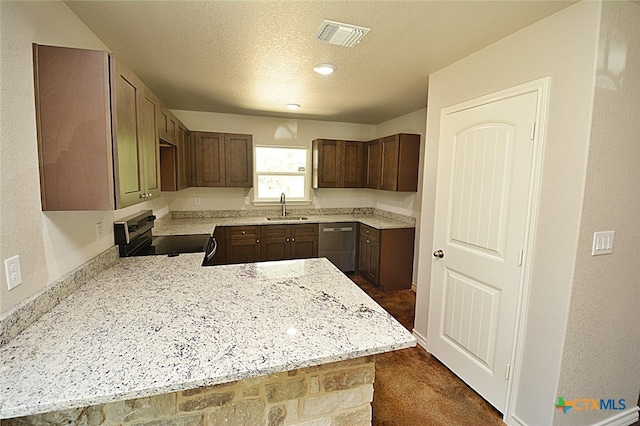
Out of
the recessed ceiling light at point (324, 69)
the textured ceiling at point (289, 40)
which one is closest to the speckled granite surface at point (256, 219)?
the textured ceiling at point (289, 40)

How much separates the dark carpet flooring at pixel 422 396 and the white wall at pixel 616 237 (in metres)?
0.50

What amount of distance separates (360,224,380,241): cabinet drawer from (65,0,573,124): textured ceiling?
5.68ft

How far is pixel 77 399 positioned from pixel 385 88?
10.2ft

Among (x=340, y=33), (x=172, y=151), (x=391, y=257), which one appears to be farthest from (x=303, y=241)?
(x=340, y=33)

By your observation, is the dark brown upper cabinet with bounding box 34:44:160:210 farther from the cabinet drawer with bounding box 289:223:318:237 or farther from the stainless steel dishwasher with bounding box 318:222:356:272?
the stainless steel dishwasher with bounding box 318:222:356:272

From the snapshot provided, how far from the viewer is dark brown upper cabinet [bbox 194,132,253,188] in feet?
13.2

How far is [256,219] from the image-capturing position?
174 inches

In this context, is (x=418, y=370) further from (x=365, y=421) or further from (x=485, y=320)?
(x=365, y=421)

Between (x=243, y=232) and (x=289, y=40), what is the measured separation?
8.71ft

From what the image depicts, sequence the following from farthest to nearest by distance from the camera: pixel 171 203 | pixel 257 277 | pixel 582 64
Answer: pixel 171 203
pixel 257 277
pixel 582 64

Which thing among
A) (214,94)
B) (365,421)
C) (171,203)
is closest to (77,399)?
(365,421)

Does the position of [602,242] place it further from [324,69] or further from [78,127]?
[78,127]

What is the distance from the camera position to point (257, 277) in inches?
70.3

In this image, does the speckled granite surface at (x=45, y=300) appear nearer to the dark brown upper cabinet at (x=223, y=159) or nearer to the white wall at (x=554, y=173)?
the dark brown upper cabinet at (x=223, y=159)
